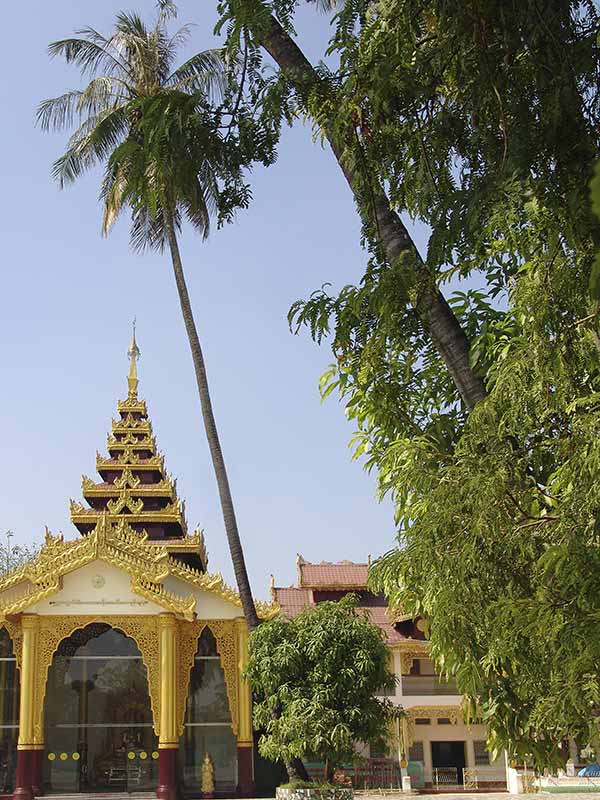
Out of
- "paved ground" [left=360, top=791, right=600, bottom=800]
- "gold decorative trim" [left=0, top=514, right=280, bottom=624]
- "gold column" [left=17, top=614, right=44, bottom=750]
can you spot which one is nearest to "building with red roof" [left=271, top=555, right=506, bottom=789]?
"paved ground" [left=360, top=791, right=600, bottom=800]

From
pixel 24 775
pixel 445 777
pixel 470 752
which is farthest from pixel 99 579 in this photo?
pixel 470 752

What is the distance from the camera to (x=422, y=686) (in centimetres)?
2603

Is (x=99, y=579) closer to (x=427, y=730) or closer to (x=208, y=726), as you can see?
(x=208, y=726)

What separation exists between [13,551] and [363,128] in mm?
52937

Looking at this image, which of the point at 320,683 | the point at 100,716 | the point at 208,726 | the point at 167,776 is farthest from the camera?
the point at 100,716

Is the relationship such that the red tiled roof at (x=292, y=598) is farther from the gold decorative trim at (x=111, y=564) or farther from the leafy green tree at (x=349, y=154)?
the leafy green tree at (x=349, y=154)

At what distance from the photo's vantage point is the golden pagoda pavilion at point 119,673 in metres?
23.0

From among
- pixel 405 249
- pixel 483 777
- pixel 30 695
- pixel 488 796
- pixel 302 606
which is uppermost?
pixel 405 249

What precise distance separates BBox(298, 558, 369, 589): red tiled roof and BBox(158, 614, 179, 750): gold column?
598cm

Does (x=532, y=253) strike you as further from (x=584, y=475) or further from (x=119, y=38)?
(x=119, y=38)

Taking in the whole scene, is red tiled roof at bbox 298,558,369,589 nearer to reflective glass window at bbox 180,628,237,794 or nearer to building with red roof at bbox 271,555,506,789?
building with red roof at bbox 271,555,506,789

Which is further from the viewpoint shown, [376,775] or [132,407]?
[132,407]

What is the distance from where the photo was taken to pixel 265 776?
24.1m

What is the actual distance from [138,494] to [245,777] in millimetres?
9072
